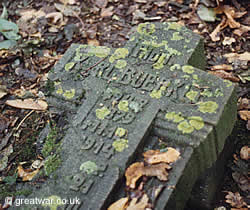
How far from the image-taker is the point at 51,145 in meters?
2.89

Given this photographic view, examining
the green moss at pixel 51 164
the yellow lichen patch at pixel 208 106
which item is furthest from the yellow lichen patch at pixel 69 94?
the yellow lichen patch at pixel 208 106

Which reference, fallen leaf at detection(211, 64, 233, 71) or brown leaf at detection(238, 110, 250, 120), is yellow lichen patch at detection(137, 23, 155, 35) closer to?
fallen leaf at detection(211, 64, 233, 71)

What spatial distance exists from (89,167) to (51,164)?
31 cm

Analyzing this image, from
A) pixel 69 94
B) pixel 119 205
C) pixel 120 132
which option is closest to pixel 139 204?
pixel 119 205

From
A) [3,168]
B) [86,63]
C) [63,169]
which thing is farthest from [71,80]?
[3,168]

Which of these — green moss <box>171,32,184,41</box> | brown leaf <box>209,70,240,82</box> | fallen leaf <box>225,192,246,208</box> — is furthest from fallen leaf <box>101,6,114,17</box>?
fallen leaf <box>225,192,246,208</box>

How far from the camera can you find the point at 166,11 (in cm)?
481

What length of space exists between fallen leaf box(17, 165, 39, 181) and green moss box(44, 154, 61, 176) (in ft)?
1.50

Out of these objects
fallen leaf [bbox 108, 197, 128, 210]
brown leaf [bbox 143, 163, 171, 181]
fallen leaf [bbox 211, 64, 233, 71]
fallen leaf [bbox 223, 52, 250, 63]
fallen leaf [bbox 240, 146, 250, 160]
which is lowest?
fallen leaf [bbox 240, 146, 250, 160]

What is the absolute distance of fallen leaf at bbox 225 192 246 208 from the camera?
Answer: 118 inches

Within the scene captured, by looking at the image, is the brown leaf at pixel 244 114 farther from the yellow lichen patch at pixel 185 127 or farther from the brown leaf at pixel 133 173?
the brown leaf at pixel 133 173

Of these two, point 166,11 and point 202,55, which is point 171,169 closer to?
point 202,55

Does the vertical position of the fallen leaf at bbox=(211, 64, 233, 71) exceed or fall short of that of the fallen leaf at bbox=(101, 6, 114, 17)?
it falls short

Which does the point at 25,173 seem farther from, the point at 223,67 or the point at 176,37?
the point at 223,67
